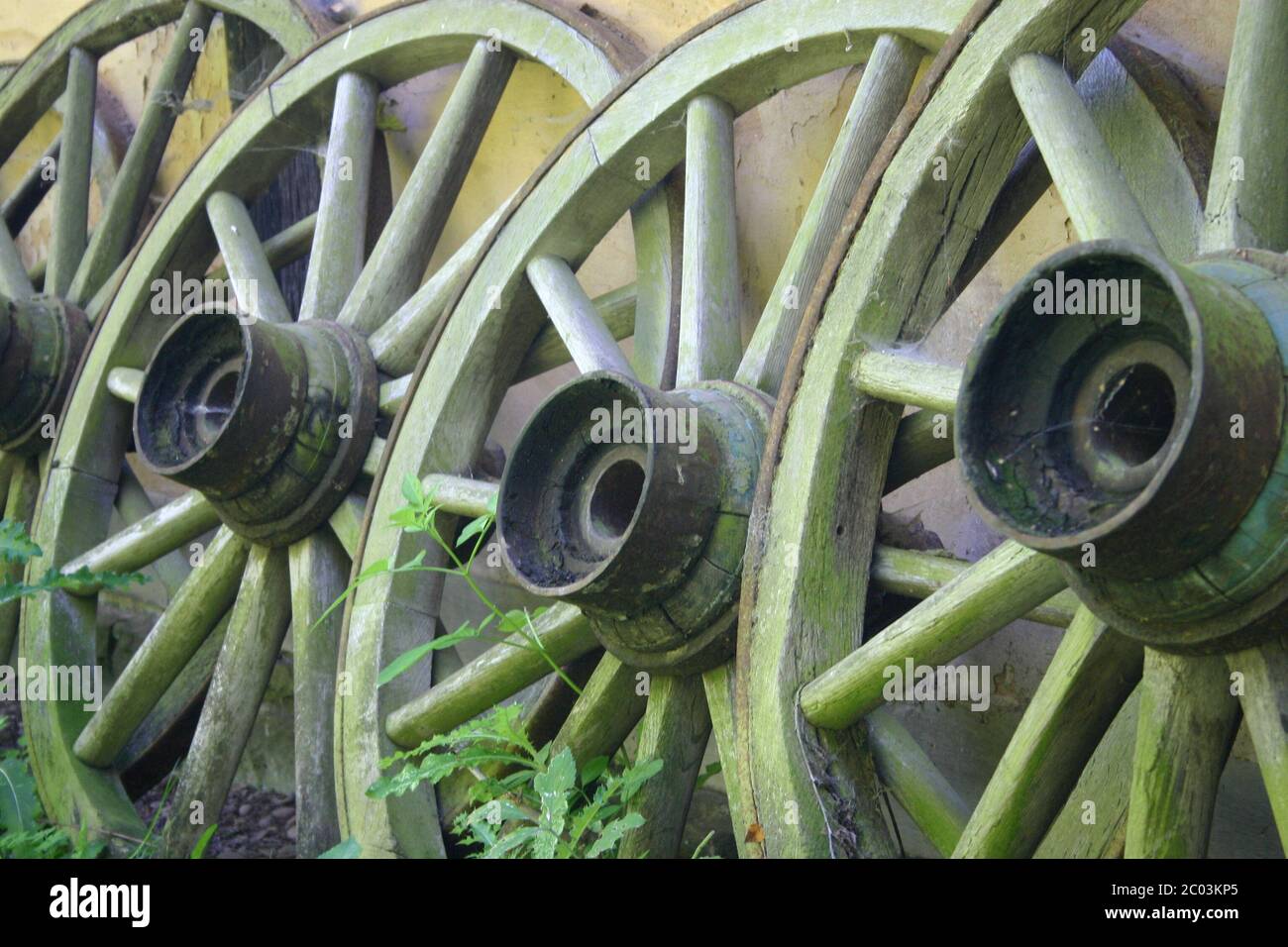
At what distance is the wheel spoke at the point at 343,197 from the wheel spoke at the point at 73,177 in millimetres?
1229

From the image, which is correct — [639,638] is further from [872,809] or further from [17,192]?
[17,192]

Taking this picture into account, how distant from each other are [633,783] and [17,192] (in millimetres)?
3445

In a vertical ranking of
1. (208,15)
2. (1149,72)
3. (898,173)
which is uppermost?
(208,15)

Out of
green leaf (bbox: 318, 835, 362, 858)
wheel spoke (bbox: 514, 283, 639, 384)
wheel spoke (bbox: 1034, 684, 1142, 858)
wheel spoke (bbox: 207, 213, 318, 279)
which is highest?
wheel spoke (bbox: 207, 213, 318, 279)

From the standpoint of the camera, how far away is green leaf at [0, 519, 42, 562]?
9.40 feet

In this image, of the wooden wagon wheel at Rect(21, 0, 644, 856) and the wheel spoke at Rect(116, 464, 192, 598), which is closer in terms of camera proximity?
the wooden wagon wheel at Rect(21, 0, 644, 856)

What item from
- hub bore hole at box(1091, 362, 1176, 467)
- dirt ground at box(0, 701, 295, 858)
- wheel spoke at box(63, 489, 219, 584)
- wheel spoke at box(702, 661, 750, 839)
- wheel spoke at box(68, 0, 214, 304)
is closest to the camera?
hub bore hole at box(1091, 362, 1176, 467)

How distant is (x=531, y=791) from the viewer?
2299 millimetres

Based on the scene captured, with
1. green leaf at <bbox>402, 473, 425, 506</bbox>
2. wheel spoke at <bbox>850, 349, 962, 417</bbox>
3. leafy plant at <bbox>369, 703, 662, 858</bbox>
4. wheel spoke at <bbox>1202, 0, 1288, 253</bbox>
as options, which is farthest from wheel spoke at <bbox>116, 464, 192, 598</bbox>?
wheel spoke at <bbox>1202, 0, 1288, 253</bbox>

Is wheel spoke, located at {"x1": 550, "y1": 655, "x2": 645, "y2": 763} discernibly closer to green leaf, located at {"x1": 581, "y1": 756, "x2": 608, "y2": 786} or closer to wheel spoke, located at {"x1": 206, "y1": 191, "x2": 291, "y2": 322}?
green leaf, located at {"x1": 581, "y1": 756, "x2": 608, "y2": 786}

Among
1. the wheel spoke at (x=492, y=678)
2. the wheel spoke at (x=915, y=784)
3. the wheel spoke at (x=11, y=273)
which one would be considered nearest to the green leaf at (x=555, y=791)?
the wheel spoke at (x=492, y=678)

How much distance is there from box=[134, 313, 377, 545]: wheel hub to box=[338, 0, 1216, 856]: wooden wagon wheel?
22 centimetres

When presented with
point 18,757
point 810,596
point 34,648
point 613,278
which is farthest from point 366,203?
point 810,596

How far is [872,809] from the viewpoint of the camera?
1890mm
